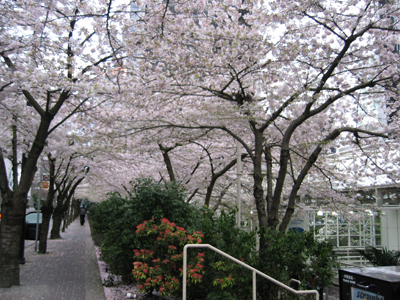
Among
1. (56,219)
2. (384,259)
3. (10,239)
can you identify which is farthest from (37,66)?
(56,219)

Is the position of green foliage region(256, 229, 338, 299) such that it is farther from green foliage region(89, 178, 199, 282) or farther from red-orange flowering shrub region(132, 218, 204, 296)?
green foliage region(89, 178, 199, 282)

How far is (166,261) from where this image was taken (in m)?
5.66

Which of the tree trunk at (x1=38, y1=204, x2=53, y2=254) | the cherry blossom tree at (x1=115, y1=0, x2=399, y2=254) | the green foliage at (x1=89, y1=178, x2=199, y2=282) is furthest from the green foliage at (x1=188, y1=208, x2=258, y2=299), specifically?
the tree trunk at (x1=38, y1=204, x2=53, y2=254)

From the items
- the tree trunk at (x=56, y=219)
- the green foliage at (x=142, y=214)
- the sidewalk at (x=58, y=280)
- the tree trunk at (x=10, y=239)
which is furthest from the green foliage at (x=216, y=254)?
the tree trunk at (x=56, y=219)

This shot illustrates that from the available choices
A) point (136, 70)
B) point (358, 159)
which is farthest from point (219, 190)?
point (136, 70)

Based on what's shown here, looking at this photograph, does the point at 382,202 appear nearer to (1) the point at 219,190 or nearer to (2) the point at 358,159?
(2) the point at 358,159

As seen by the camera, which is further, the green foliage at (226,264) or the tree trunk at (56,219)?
the tree trunk at (56,219)

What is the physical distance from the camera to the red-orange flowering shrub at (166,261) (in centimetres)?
547

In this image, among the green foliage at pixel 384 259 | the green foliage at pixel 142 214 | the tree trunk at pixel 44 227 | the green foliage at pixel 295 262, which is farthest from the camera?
the tree trunk at pixel 44 227

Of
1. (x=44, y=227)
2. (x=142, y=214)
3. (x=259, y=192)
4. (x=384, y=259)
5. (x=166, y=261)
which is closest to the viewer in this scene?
(x=166, y=261)

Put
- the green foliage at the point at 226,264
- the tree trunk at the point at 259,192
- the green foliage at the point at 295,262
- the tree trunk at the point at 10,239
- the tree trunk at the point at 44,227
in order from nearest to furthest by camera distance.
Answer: the green foliage at the point at 226,264 → the green foliage at the point at 295,262 → the tree trunk at the point at 10,239 → the tree trunk at the point at 259,192 → the tree trunk at the point at 44,227

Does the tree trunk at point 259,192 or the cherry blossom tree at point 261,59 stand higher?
the cherry blossom tree at point 261,59

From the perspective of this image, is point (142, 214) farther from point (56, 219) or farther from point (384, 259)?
point (56, 219)

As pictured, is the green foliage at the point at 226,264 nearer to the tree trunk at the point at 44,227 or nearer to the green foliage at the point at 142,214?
the green foliage at the point at 142,214
